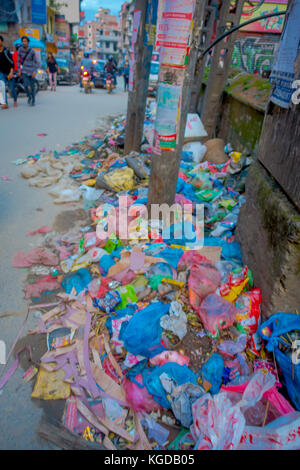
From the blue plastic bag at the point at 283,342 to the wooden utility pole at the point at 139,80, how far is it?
457cm

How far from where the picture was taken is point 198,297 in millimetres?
2533

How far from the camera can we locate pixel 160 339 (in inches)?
87.4

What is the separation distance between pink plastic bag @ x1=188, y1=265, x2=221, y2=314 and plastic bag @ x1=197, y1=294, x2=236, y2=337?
0.09 metres

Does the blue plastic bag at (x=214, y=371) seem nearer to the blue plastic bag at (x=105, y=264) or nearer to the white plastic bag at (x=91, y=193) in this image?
the blue plastic bag at (x=105, y=264)

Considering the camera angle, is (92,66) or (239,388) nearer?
(239,388)

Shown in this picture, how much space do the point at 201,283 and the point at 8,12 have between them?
23.4 m

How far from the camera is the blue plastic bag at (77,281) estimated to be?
9.20 ft

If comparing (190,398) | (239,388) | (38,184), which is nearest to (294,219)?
(239,388)

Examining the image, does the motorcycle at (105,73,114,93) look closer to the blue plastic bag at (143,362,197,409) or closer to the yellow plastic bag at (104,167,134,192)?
the yellow plastic bag at (104,167,134,192)

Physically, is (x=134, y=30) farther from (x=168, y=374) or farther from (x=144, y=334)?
(x=168, y=374)

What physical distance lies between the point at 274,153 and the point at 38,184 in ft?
12.3

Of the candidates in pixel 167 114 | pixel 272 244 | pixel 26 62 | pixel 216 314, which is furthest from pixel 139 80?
pixel 26 62

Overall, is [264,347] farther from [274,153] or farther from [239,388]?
[274,153]

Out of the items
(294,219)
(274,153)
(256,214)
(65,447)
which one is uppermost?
(274,153)
